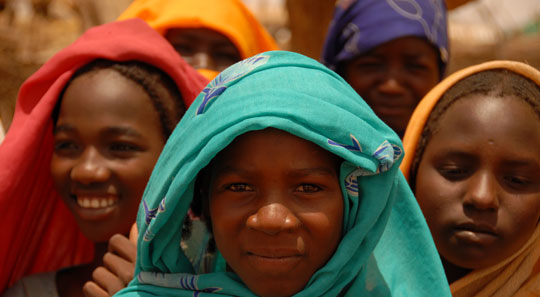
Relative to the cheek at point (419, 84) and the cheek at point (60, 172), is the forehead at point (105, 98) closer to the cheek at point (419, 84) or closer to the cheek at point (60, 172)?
the cheek at point (60, 172)

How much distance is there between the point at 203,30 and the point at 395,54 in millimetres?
1063

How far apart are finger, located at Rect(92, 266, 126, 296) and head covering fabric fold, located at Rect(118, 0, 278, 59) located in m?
1.60

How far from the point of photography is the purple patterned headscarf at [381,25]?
3.42 metres

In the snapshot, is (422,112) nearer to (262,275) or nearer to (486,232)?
(486,232)

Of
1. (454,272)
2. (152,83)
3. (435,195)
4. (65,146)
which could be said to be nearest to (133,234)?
(65,146)

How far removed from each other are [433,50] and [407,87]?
0.33 m

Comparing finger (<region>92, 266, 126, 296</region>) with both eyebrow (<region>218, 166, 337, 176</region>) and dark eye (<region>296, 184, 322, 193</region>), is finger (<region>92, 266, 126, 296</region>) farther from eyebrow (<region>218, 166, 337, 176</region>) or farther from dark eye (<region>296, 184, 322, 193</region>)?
dark eye (<region>296, 184, 322, 193</region>)

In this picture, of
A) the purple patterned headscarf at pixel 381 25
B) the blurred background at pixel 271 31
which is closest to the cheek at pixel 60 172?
the blurred background at pixel 271 31

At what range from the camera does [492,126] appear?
91.0 inches

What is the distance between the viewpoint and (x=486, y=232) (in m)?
2.25

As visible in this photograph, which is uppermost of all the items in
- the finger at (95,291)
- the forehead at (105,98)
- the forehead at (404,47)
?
the forehead at (404,47)

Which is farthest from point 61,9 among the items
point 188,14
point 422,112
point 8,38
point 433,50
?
point 422,112

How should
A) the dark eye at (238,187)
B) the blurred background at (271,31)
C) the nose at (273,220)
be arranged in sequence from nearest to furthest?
1. the nose at (273,220)
2. the dark eye at (238,187)
3. the blurred background at (271,31)

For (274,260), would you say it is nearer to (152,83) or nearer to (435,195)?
(435,195)
